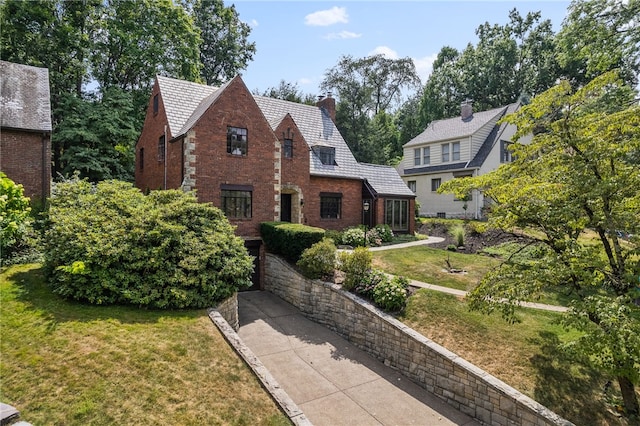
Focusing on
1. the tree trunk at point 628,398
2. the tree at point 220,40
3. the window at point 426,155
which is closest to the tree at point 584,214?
the tree trunk at point 628,398

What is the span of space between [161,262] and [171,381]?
12.3 ft

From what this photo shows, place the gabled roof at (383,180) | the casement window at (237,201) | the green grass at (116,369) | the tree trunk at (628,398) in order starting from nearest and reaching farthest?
the green grass at (116,369)
the tree trunk at (628,398)
the casement window at (237,201)
the gabled roof at (383,180)

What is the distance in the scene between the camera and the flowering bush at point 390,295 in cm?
1067

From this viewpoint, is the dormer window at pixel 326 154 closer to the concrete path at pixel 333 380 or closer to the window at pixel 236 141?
the window at pixel 236 141

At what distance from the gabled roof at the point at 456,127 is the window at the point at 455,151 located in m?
0.69

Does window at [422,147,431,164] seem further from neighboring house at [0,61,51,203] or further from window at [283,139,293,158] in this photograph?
neighboring house at [0,61,51,203]

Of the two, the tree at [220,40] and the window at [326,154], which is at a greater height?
the tree at [220,40]

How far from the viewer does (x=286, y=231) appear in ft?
46.0

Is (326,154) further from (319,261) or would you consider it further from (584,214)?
(584,214)

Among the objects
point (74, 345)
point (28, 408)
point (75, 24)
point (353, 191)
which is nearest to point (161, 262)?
point (74, 345)

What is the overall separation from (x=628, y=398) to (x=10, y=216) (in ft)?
48.5

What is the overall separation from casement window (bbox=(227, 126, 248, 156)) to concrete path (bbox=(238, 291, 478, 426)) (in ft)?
23.2

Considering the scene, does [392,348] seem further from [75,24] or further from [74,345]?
[75,24]

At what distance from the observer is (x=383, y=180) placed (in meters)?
21.8
